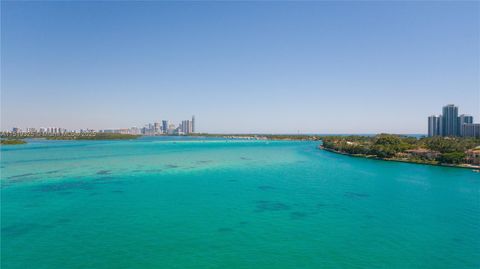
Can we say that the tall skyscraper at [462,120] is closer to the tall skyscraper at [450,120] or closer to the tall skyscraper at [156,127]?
the tall skyscraper at [450,120]

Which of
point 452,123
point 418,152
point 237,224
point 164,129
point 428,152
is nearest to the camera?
point 237,224

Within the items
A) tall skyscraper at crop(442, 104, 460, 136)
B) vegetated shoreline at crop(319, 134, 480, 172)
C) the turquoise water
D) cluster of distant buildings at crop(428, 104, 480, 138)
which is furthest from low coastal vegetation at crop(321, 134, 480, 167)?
tall skyscraper at crop(442, 104, 460, 136)

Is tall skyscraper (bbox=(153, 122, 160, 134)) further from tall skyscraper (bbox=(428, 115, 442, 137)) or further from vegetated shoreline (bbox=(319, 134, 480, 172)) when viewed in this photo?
vegetated shoreline (bbox=(319, 134, 480, 172))

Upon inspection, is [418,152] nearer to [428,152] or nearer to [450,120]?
[428,152]

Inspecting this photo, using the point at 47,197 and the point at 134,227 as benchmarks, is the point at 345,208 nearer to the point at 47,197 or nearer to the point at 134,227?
the point at 134,227

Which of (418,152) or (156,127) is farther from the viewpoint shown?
(156,127)

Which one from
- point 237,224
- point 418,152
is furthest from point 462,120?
point 237,224

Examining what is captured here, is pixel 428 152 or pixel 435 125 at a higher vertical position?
pixel 435 125

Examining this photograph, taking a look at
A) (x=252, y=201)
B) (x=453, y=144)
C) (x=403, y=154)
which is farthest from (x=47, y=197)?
(x=453, y=144)
